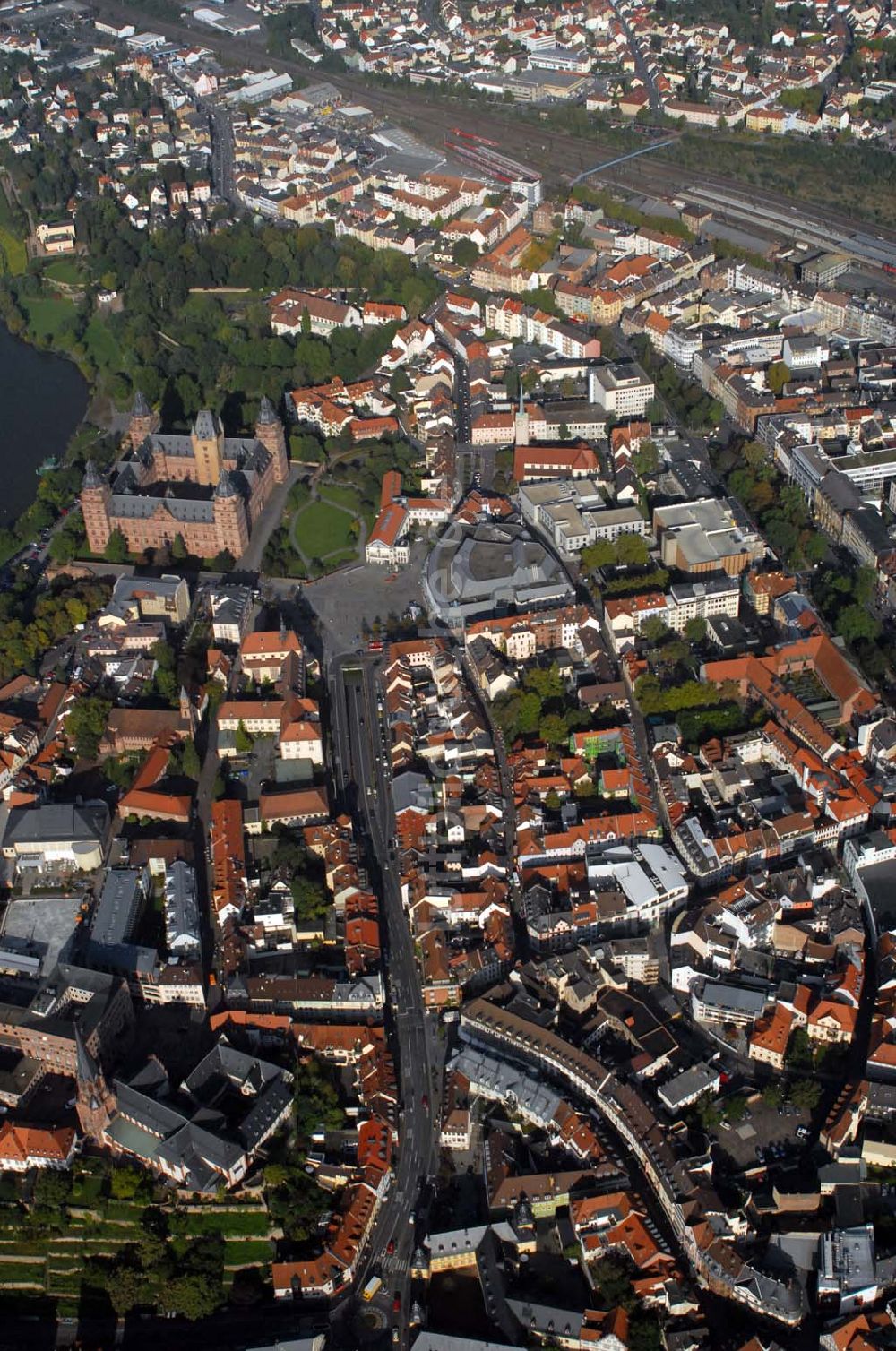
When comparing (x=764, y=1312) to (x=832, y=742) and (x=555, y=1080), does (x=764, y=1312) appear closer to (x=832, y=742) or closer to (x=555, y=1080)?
(x=555, y=1080)

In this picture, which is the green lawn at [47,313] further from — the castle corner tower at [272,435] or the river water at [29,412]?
the castle corner tower at [272,435]

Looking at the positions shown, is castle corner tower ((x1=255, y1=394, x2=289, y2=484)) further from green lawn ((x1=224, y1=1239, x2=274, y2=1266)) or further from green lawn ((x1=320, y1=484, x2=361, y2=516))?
green lawn ((x1=224, y1=1239, x2=274, y2=1266))

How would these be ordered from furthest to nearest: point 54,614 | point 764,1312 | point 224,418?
point 224,418, point 54,614, point 764,1312

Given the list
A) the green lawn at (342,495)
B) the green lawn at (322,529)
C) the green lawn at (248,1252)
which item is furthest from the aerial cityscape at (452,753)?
the green lawn at (342,495)

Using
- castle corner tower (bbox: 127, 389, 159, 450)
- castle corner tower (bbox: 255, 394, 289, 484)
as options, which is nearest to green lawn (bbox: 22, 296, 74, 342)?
castle corner tower (bbox: 127, 389, 159, 450)

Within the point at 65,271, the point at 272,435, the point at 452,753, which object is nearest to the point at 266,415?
the point at 272,435

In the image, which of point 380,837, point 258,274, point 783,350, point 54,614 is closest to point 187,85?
point 258,274
